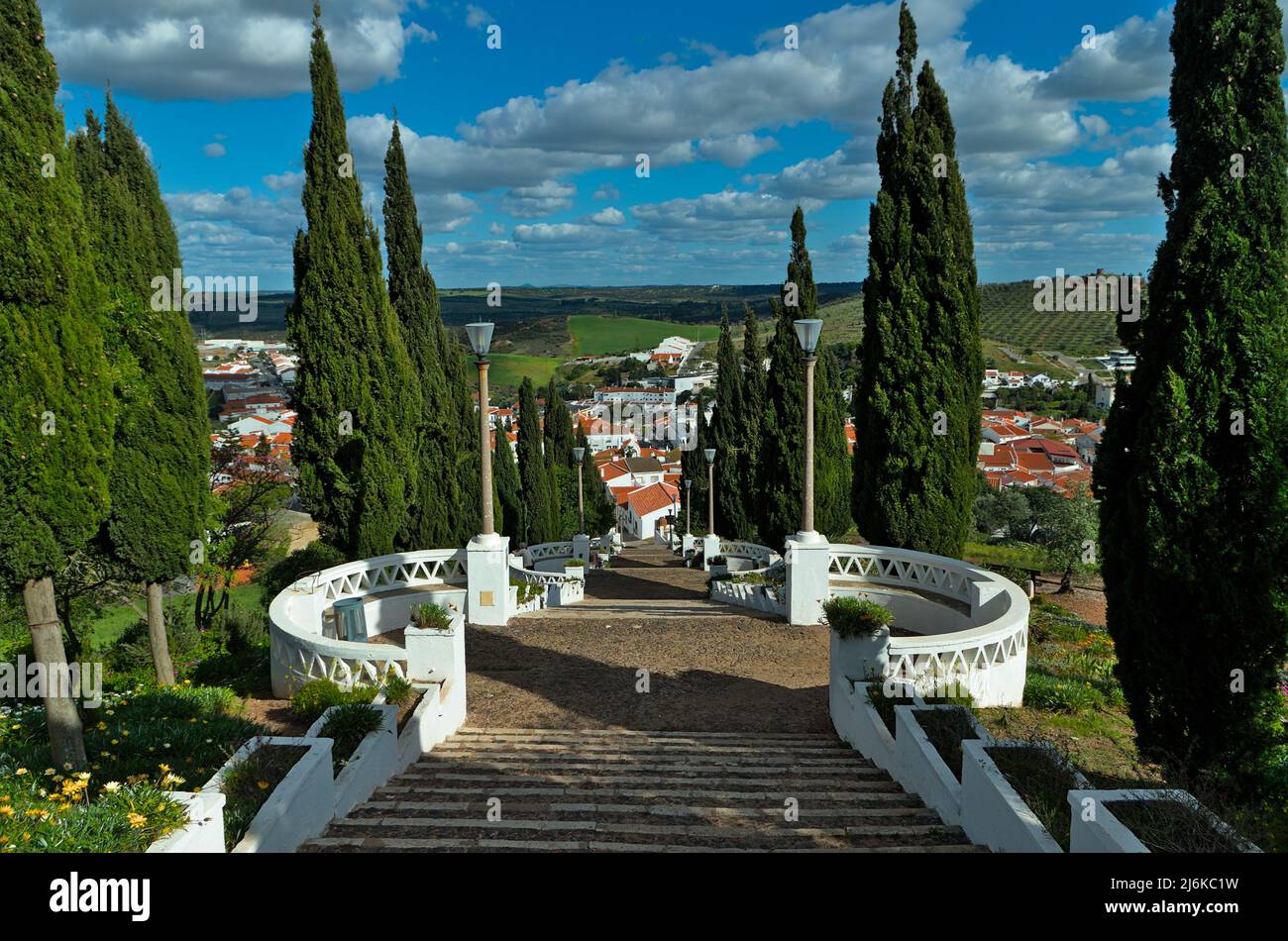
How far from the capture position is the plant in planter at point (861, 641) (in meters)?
7.86

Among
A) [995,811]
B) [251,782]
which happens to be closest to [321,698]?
[251,782]

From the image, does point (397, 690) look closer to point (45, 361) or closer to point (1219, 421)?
point (45, 361)

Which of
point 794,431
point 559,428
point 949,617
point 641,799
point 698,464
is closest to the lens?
point 641,799

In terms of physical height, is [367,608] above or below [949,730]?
below

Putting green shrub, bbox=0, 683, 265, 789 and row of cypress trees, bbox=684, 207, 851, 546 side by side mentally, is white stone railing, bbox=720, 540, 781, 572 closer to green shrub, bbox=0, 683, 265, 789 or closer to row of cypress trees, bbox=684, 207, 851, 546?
row of cypress trees, bbox=684, 207, 851, 546

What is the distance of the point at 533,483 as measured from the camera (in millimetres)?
33969

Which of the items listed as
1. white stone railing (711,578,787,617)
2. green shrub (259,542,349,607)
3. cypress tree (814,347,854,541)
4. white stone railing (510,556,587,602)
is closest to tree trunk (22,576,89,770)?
white stone railing (711,578,787,617)

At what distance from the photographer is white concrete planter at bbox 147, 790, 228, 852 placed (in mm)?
3719

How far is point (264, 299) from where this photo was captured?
17612cm

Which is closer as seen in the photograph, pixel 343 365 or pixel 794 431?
pixel 343 365

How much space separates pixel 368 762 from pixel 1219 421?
7136 millimetres

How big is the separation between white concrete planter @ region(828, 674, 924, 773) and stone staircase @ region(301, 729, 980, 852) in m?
0.11
